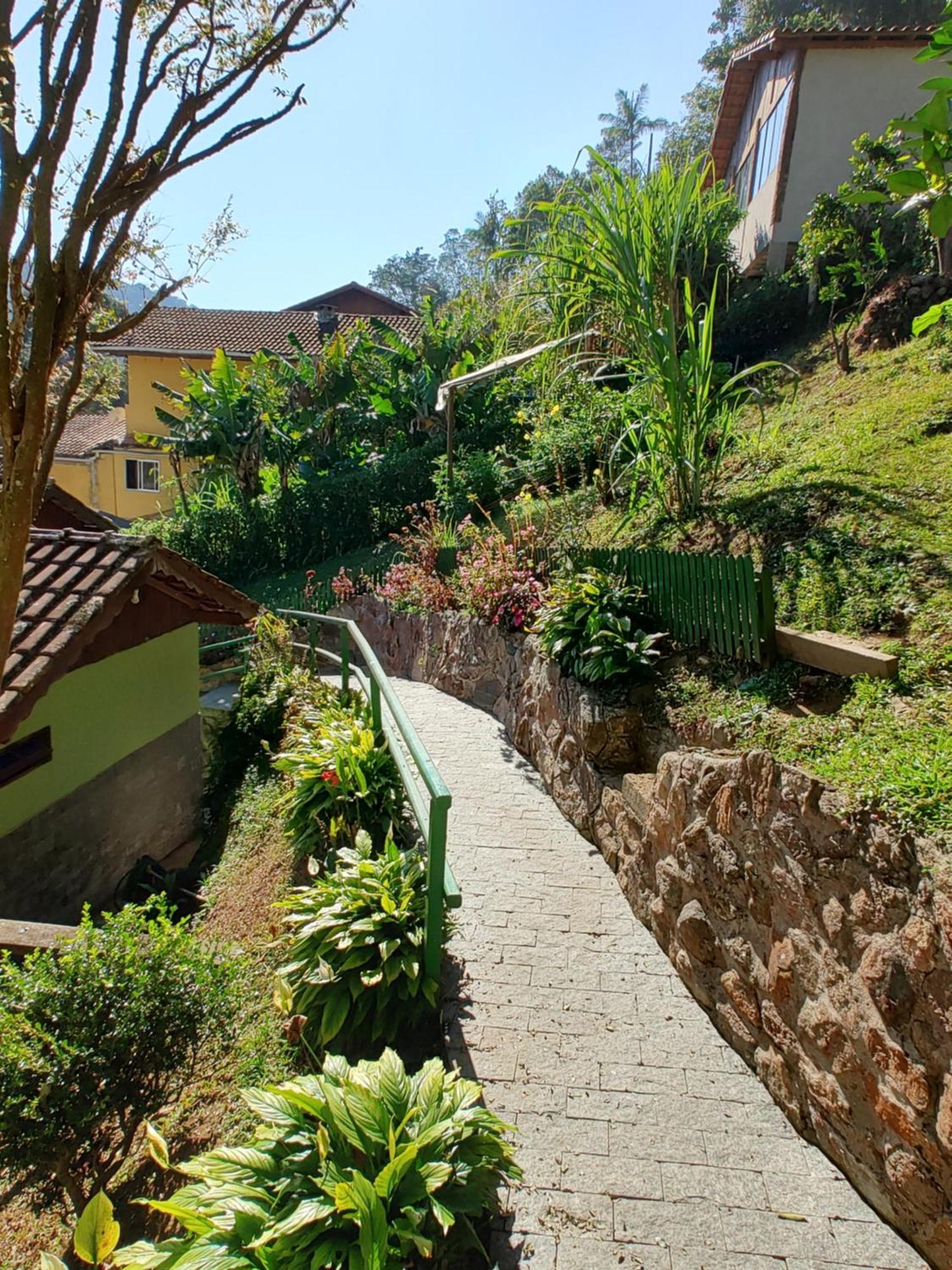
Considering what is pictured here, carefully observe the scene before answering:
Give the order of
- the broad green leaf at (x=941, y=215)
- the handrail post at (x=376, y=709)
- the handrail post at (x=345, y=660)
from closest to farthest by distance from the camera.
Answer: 1. the broad green leaf at (x=941, y=215)
2. the handrail post at (x=376, y=709)
3. the handrail post at (x=345, y=660)

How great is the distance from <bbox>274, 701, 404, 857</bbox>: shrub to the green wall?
2.16 meters

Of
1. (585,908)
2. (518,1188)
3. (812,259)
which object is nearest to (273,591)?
(812,259)

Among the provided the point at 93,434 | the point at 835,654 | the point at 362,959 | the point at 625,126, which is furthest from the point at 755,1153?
the point at 625,126

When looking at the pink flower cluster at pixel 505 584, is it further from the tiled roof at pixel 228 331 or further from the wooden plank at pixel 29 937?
the tiled roof at pixel 228 331

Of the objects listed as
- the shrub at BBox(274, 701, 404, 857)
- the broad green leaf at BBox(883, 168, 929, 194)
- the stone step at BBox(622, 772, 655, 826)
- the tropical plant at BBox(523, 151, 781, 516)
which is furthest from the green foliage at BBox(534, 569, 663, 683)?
the broad green leaf at BBox(883, 168, 929, 194)

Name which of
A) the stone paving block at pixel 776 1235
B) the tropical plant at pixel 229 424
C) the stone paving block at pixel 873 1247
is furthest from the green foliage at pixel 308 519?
the stone paving block at pixel 873 1247

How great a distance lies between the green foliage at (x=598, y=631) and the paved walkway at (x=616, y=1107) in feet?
4.94

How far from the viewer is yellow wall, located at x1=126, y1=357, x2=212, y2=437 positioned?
27953mm

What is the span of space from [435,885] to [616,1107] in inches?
49.8

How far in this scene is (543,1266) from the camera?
2.63m

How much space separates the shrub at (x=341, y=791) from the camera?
5312 mm

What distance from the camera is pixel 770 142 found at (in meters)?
15.0

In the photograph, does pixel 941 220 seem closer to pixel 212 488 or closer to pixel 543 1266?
pixel 543 1266

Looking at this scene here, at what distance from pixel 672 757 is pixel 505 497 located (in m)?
9.53
